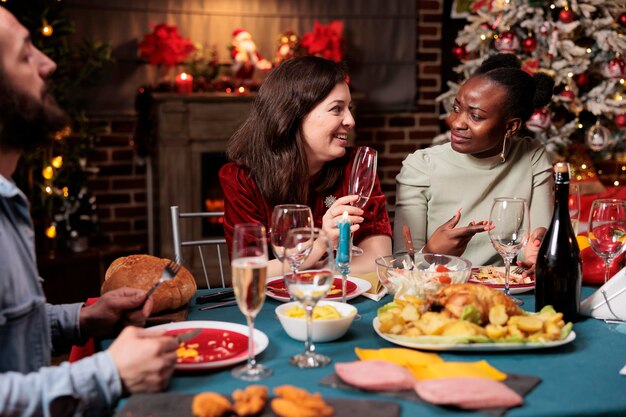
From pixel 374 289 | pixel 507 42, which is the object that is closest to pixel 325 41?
pixel 507 42

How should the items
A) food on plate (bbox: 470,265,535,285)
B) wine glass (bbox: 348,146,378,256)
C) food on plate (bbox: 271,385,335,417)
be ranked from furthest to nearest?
wine glass (bbox: 348,146,378,256)
food on plate (bbox: 470,265,535,285)
food on plate (bbox: 271,385,335,417)

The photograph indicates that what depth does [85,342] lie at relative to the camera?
1594 millimetres

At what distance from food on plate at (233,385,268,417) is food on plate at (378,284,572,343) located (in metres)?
0.38

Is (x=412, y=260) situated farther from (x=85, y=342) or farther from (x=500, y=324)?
(x=85, y=342)

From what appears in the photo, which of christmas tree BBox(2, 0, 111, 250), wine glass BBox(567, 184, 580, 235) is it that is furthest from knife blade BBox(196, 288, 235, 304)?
christmas tree BBox(2, 0, 111, 250)

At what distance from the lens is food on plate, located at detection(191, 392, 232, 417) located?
1.12 metres

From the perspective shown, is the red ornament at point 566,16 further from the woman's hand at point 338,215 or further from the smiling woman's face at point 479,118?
the woman's hand at point 338,215

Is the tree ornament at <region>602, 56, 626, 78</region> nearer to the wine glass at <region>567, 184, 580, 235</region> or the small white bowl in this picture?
the wine glass at <region>567, 184, 580, 235</region>

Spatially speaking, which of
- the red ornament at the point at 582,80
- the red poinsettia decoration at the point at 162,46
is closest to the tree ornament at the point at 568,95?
the red ornament at the point at 582,80

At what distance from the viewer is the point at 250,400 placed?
1.17m

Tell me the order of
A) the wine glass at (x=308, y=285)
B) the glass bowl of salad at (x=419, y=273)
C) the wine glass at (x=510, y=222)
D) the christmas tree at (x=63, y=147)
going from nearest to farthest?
the wine glass at (x=308, y=285)
the glass bowl of salad at (x=419, y=273)
the wine glass at (x=510, y=222)
the christmas tree at (x=63, y=147)

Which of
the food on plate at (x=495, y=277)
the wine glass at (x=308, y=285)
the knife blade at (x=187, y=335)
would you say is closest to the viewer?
the wine glass at (x=308, y=285)

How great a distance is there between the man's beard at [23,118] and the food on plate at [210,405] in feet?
1.93

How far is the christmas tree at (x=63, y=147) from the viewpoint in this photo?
13.5 ft
